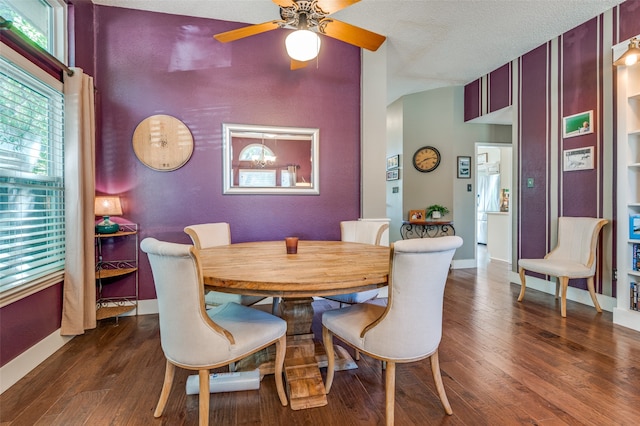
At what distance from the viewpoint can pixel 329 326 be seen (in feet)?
5.37

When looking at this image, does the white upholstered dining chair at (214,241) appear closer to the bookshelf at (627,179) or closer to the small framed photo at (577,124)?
the bookshelf at (627,179)

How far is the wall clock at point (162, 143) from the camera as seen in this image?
2.96m

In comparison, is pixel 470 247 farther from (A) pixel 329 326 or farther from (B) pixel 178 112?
(B) pixel 178 112

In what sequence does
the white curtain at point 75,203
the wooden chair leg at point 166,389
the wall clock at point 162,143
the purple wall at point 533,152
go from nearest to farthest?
1. the wooden chair leg at point 166,389
2. the white curtain at point 75,203
3. the wall clock at point 162,143
4. the purple wall at point 533,152

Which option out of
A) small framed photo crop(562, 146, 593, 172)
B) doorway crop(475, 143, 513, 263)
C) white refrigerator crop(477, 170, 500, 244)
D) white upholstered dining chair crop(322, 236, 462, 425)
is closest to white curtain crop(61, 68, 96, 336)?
white upholstered dining chair crop(322, 236, 462, 425)

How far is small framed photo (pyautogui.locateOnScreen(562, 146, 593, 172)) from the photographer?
3.18 m

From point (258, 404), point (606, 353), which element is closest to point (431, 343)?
point (258, 404)

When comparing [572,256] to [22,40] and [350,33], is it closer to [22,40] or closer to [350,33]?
[350,33]

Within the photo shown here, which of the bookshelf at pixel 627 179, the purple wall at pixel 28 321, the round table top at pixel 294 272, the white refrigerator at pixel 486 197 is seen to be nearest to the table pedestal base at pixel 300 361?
the round table top at pixel 294 272

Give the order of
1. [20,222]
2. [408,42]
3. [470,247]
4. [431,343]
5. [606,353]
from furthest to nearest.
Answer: [470,247] < [408,42] < [606,353] < [20,222] < [431,343]

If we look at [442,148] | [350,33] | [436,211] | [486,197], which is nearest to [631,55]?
[350,33]

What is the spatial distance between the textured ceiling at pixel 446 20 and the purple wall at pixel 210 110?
0.21m

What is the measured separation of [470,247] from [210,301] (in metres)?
4.30

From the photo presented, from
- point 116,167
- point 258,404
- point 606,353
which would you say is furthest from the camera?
point 116,167
